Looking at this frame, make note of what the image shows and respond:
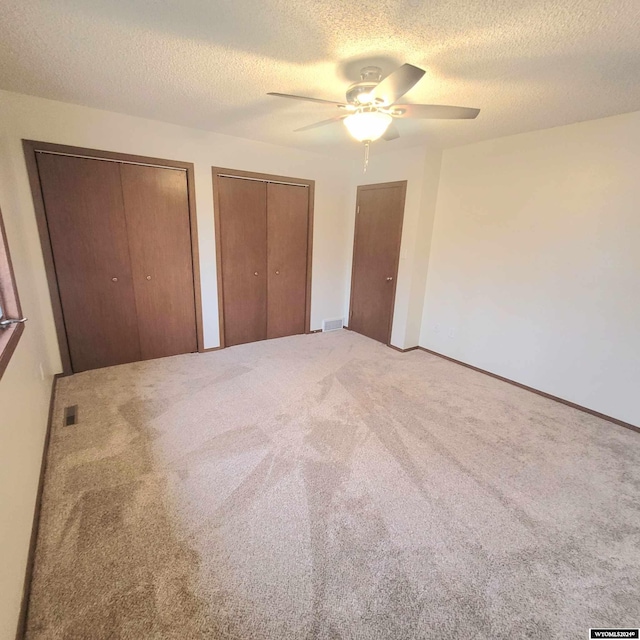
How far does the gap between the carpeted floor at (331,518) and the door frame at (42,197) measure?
0.52 meters

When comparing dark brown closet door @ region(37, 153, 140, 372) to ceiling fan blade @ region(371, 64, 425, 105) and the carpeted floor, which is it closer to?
Result: the carpeted floor

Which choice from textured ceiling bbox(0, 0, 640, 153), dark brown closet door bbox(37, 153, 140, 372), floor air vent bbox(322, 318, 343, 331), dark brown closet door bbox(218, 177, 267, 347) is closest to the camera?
textured ceiling bbox(0, 0, 640, 153)

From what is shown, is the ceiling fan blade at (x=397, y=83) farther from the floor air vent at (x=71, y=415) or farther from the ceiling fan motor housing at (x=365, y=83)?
the floor air vent at (x=71, y=415)

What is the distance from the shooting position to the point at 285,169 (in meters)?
3.76

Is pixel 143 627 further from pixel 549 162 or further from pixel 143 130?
pixel 549 162

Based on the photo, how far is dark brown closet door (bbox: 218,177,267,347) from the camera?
11.6 ft

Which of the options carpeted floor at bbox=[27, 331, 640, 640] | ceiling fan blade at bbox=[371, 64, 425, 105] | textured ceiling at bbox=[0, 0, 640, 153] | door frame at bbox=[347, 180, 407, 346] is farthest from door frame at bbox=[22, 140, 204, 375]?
ceiling fan blade at bbox=[371, 64, 425, 105]

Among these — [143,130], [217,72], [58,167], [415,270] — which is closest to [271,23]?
[217,72]

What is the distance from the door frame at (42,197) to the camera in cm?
255

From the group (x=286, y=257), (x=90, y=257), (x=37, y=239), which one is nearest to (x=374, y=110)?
(x=286, y=257)

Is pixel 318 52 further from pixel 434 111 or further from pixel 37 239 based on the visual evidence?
pixel 37 239

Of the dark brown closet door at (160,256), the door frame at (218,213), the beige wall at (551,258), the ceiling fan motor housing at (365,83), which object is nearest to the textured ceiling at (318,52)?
the ceiling fan motor housing at (365,83)

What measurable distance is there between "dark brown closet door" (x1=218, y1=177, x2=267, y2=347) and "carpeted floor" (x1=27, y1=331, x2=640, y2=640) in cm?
125

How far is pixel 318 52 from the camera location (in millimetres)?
1663
